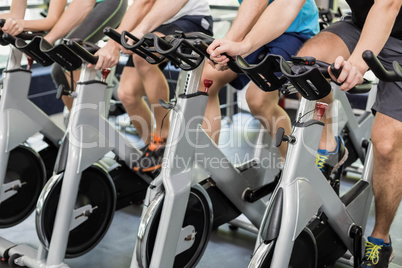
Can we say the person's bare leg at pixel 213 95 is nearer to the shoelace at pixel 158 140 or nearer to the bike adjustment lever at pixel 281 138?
the shoelace at pixel 158 140

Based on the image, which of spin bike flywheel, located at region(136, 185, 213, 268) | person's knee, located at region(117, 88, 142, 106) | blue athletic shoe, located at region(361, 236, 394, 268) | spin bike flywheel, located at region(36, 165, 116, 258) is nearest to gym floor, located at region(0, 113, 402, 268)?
spin bike flywheel, located at region(36, 165, 116, 258)

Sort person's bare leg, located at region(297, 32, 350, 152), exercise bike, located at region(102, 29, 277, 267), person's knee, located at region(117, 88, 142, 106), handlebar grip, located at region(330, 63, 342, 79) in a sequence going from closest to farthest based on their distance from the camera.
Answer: handlebar grip, located at region(330, 63, 342, 79)
exercise bike, located at region(102, 29, 277, 267)
person's bare leg, located at region(297, 32, 350, 152)
person's knee, located at region(117, 88, 142, 106)

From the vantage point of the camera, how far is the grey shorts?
2207 mm

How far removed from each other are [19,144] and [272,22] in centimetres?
150

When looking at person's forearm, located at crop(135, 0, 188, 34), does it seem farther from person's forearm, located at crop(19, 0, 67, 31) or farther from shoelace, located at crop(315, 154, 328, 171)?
shoelace, located at crop(315, 154, 328, 171)

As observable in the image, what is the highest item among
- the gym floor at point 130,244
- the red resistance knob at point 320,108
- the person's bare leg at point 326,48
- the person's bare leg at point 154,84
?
the person's bare leg at point 326,48

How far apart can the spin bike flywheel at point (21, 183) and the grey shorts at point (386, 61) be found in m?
1.70

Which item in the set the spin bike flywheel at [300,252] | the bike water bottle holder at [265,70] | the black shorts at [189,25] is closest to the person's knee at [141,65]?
the black shorts at [189,25]

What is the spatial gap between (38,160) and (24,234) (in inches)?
16.2

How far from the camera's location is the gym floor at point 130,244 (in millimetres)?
2807

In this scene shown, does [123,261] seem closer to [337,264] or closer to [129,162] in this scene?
[129,162]

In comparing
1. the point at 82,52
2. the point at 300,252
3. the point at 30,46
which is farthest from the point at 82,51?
the point at 300,252

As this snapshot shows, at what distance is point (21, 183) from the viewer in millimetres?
3041

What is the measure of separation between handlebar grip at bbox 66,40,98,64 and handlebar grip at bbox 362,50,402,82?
1.29 metres
